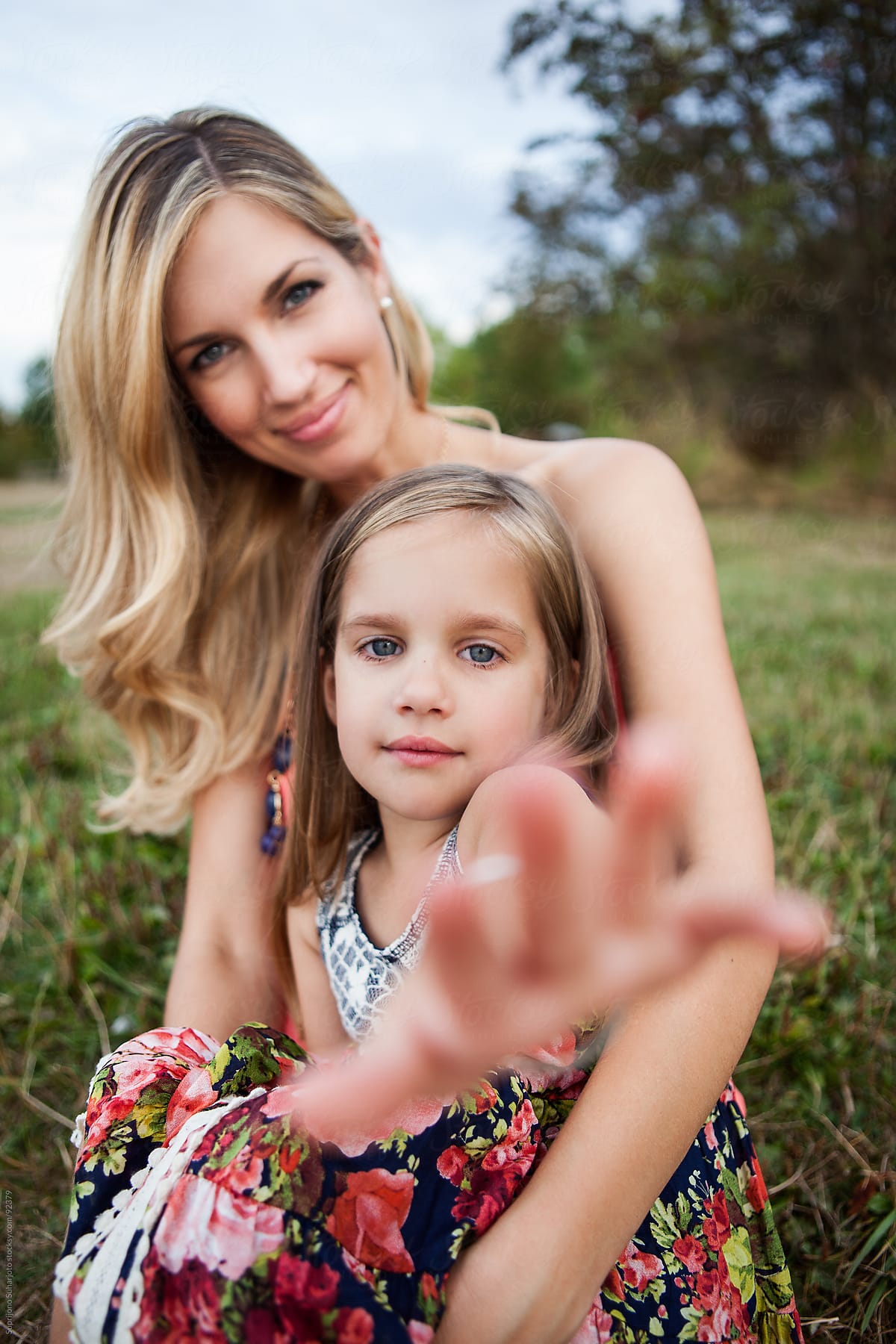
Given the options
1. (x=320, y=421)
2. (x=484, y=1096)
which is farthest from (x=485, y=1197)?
(x=320, y=421)

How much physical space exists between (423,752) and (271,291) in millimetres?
873

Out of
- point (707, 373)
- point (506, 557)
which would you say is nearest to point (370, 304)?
point (506, 557)

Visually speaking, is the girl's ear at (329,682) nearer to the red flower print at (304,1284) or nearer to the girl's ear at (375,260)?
the red flower print at (304,1284)

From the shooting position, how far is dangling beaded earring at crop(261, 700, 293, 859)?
168 centimetres

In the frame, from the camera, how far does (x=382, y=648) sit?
1.10 meters

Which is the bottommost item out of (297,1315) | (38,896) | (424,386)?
(38,896)

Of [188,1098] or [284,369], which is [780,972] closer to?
[188,1098]

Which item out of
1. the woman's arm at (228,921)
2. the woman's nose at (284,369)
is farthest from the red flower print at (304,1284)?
the woman's nose at (284,369)

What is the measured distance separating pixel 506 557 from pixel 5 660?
3.42m

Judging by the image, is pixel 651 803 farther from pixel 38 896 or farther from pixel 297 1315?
pixel 38 896

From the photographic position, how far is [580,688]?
3.85ft

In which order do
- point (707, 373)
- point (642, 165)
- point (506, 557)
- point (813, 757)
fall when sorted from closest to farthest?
point (506, 557), point (813, 757), point (642, 165), point (707, 373)

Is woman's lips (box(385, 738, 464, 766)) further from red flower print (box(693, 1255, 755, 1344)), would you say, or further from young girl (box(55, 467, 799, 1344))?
red flower print (box(693, 1255, 755, 1344))

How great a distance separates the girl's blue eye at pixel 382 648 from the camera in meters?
1.09
